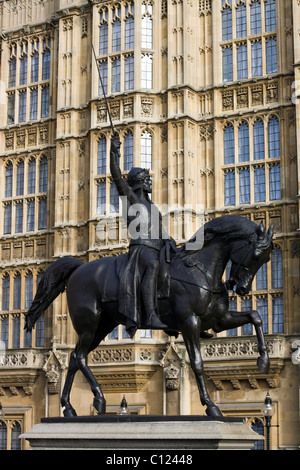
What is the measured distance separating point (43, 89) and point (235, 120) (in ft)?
31.2

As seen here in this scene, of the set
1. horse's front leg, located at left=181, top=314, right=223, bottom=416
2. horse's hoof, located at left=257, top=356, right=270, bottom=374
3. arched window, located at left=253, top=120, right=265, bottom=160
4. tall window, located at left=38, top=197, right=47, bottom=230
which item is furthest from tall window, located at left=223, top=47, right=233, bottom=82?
horse's hoof, located at left=257, top=356, right=270, bottom=374

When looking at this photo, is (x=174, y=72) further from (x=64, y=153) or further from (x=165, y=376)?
(x=165, y=376)

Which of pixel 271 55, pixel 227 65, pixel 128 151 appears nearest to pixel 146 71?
pixel 227 65

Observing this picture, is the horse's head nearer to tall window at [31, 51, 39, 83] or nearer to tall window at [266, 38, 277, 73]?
tall window at [266, 38, 277, 73]

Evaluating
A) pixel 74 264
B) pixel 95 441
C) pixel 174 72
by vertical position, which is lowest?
pixel 95 441

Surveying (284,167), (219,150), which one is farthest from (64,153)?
(284,167)

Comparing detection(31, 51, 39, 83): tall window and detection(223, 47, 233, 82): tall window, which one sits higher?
detection(31, 51, 39, 83): tall window

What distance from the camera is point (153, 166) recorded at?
30.5 metres

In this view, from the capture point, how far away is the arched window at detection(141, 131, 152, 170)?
30.6 metres

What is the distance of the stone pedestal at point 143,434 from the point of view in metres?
9.70

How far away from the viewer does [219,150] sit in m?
29.9

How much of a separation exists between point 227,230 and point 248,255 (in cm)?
51

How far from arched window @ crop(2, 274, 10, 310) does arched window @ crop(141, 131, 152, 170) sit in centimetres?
798

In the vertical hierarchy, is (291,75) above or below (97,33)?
below
